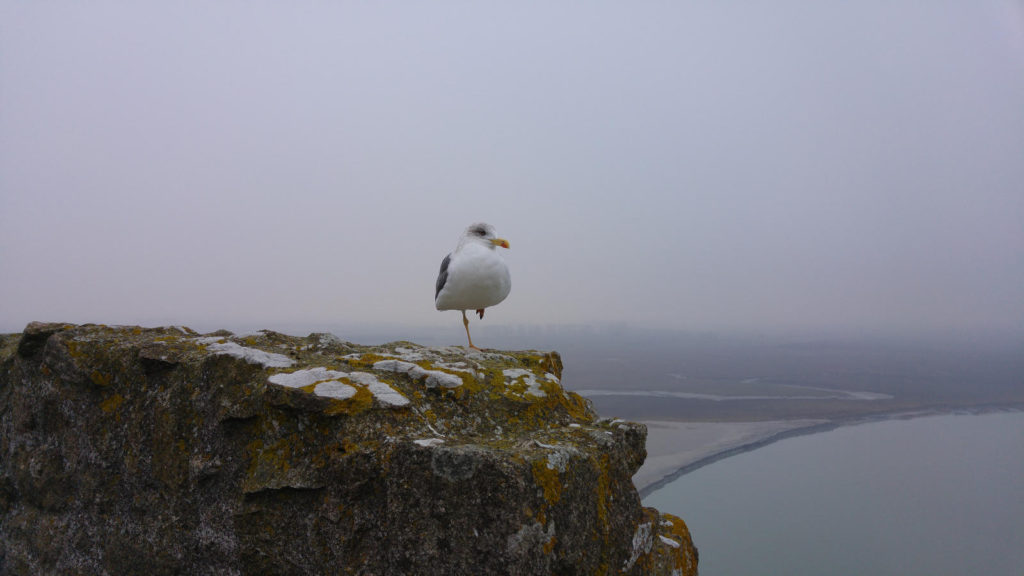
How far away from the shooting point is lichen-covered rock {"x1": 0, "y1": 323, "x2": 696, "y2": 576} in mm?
2793

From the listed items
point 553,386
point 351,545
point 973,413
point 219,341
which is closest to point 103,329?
point 219,341

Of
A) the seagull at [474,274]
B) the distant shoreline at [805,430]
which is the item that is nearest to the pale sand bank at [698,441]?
the distant shoreline at [805,430]

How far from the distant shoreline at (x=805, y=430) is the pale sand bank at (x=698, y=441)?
0.03m

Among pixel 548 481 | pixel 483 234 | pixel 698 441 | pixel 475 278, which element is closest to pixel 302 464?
pixel 548 481

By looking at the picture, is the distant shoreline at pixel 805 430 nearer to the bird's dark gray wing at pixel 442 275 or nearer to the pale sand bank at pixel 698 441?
the pale sand bank at pixel 698 441

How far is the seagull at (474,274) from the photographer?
5.64 meters

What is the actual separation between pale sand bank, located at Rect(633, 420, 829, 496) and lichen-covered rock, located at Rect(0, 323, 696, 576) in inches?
440

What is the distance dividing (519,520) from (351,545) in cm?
117

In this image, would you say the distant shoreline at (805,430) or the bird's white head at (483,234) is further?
the distant shoreline at (805,430)

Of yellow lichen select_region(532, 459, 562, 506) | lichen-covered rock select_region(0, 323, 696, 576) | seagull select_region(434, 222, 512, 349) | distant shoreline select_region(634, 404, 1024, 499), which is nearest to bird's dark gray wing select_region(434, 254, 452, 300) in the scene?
seagull select_region(434, 222, 512, 349)

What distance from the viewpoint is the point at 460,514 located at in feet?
9.00

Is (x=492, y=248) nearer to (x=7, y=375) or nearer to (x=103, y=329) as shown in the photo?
(x=103, y=329)

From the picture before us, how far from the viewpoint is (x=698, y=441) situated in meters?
18.1

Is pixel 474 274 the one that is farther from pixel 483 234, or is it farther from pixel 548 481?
pixel 548 481
